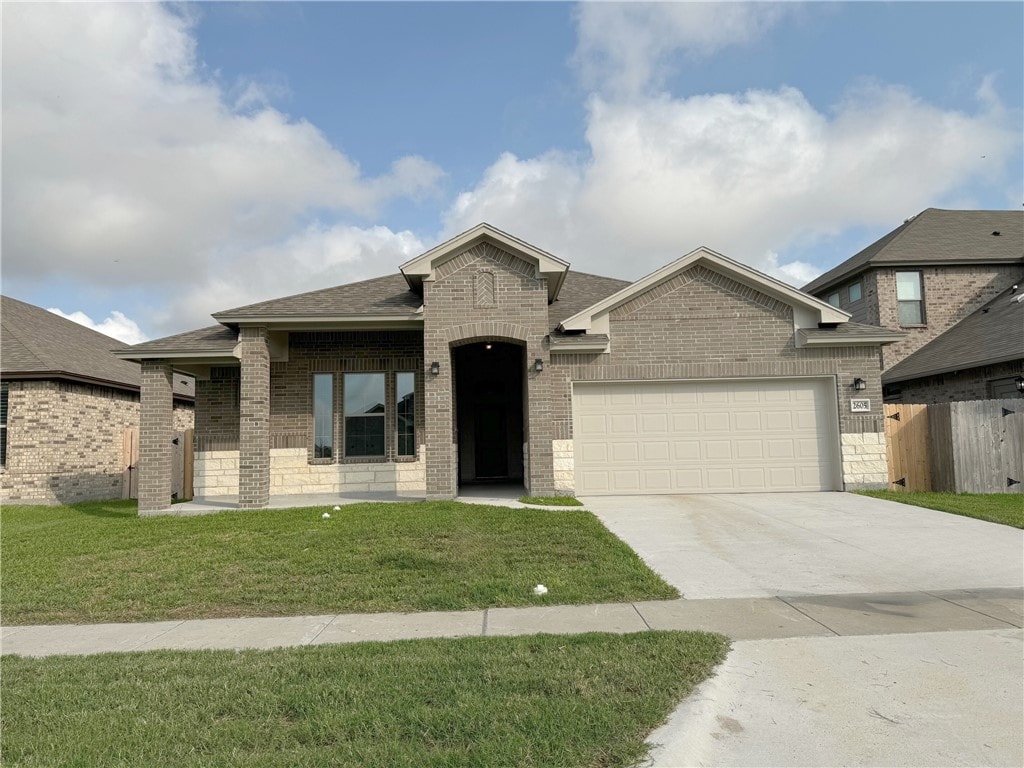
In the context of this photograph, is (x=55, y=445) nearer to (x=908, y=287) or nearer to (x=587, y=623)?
(x=587, y=623)

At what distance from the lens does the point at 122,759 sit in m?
3.26

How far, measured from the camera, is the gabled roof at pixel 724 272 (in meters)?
12.6

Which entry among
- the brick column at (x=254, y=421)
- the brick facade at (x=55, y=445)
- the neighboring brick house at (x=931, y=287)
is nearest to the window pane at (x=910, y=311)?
the neighboring brick house at (x=931, y=287)

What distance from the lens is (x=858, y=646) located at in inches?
186

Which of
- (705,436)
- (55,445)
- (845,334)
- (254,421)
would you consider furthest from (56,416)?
(845,334)

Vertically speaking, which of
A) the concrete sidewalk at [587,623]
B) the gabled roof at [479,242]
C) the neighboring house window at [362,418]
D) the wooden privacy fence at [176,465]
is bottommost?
the concrete sidewalk at [587,623]

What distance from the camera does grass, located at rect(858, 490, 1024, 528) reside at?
10016 mm

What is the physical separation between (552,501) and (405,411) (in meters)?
4.33

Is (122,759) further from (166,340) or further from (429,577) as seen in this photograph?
(166,340)

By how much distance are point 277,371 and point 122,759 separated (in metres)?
11.4

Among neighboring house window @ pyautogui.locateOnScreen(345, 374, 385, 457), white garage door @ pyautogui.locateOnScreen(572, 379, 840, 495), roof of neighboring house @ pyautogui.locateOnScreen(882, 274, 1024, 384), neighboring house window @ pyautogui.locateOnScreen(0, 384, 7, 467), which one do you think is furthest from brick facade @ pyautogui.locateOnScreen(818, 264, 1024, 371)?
neighboring house window @ pyautogui.locateOnScreen(0, 384, 7, 467)

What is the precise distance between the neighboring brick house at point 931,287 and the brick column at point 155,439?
19068mm

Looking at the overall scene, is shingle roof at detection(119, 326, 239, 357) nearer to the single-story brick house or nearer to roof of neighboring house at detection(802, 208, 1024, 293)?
the single-story brick house

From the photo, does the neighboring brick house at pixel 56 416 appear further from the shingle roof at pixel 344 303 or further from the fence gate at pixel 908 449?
the fence gate at pixel 908 449
